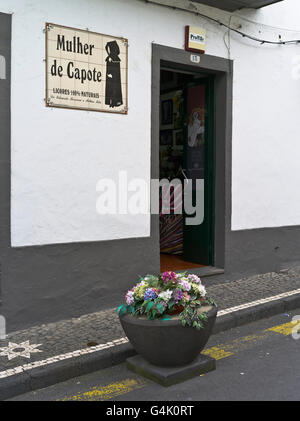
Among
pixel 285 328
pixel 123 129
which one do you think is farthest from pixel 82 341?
pixel 123 129

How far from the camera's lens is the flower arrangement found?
13.0ft

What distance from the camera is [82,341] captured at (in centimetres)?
473

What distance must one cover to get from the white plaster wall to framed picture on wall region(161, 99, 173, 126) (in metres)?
1.75

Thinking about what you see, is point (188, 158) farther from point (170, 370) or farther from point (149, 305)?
point (170, 370)

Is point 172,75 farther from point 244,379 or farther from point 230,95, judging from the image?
point 244,379

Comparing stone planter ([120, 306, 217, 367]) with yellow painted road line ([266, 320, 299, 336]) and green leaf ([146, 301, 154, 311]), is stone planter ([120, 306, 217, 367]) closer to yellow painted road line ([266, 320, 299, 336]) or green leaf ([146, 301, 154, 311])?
green leaf ([146, 301, 154, 311])

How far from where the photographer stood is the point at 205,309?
4.18 metres

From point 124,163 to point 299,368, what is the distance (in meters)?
3.16

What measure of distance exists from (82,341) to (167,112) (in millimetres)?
5233

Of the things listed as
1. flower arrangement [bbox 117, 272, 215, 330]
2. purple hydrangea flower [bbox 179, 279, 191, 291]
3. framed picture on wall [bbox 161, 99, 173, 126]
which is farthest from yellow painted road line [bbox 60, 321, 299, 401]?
framed picture on wall [bbox 161, 99, 173, 126]

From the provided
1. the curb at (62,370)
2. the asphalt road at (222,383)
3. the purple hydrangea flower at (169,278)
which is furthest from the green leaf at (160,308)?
the curb at (62,370)
